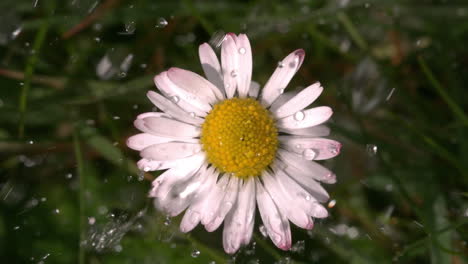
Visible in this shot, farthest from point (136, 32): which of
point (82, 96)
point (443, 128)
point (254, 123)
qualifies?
point (443, 128)

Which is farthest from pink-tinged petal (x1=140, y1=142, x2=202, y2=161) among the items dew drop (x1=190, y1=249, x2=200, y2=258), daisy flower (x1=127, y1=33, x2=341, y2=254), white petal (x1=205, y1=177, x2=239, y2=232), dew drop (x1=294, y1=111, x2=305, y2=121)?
dew drop (x1=190, y1=249, x2=200, y2=258)

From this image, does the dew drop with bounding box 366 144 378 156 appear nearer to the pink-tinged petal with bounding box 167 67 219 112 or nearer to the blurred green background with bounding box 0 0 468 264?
the blurred green background with bounding box 0 0 468 264

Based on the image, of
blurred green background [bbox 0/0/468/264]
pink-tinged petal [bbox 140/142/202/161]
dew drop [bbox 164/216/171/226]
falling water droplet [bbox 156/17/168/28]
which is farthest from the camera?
falling water droplet [bbox 156/17/168/28]

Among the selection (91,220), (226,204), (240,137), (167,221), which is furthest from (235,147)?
(91,220)

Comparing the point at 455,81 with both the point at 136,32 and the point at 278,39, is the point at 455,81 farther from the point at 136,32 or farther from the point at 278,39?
the point at 136,32

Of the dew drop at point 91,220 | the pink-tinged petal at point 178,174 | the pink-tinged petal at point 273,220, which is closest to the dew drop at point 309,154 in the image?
the pink-tinged petal at point 273,220
